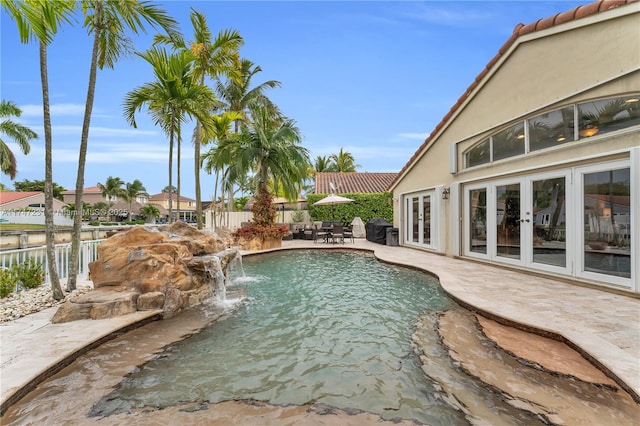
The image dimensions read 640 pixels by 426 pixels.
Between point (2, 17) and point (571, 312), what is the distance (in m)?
9.07

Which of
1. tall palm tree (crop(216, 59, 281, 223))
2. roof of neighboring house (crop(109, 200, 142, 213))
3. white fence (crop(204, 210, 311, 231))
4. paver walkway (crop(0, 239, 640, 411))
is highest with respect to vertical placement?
tall palm tree (crop(216, 59, 281, 223))

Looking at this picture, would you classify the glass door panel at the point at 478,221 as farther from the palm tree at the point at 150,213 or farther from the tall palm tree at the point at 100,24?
the palm tree at the point at 150,213

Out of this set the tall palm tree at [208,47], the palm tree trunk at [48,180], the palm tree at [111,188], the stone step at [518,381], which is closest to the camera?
the stone step at [518,381]

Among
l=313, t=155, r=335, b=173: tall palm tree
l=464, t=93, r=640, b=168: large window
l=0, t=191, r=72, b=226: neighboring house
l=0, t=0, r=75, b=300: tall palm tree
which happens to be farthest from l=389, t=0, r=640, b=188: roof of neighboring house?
l=0, t=191, r=72, b=226: neighboring house

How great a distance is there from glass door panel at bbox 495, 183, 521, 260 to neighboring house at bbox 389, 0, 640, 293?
1.1 inches

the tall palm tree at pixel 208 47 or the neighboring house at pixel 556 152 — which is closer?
the neighboring house at pixel 556 152

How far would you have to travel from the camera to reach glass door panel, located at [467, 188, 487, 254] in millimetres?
8594

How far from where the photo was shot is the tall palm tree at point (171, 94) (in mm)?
8461

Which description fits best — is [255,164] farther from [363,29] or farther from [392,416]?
[392,416]

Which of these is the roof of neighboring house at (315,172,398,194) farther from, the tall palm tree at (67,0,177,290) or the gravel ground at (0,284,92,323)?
the gravel ground at (0,284,92,323)

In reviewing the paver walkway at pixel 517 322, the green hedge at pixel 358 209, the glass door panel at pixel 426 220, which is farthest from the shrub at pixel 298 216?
the paver walkway at pixel 517 322

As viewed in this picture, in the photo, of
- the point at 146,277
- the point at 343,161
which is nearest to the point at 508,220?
the point at 146,277

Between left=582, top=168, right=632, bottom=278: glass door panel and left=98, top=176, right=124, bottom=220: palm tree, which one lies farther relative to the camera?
left=98, top=176, right=124, bottom=220: palm tree

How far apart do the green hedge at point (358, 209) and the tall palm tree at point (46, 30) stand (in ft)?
48.5
